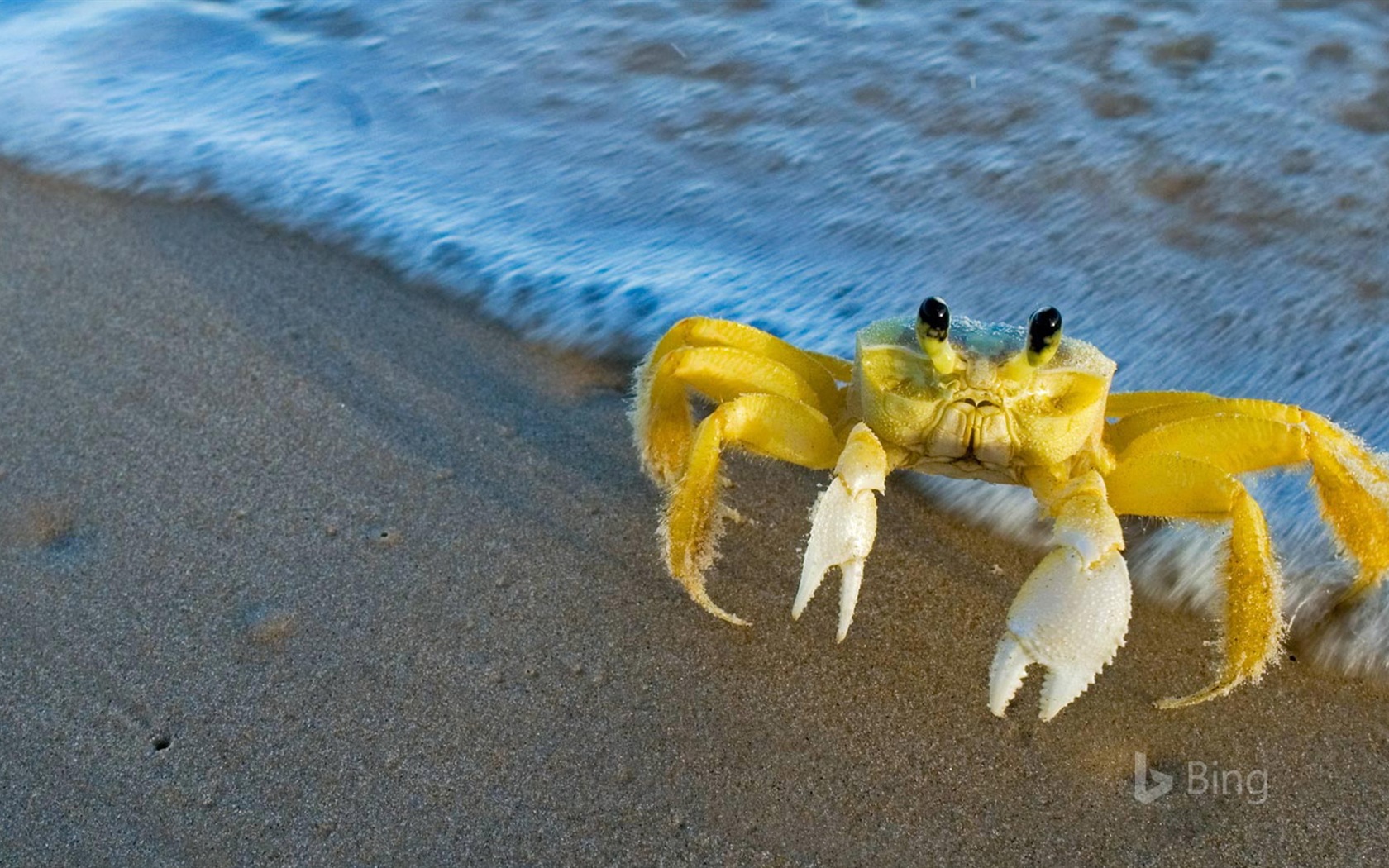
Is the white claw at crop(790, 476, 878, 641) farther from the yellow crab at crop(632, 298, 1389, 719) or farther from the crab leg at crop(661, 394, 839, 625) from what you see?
the crab leg at crop(661, 394, 839, 625)

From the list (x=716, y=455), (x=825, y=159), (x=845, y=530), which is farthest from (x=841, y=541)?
(x=825, y=159)

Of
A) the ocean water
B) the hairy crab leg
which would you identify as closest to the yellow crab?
the hairy crab leg

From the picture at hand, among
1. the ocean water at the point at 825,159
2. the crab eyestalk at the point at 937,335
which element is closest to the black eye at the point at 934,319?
the crab eyestalk at the point at 937,335

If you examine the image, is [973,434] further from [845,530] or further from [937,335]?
[845,530]

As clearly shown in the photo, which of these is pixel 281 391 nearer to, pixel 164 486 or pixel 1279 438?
pixel 164 486

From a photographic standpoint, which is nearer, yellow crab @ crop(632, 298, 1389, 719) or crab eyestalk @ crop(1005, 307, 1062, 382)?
yellow crab @ crop(632, 298, 1389, 719)

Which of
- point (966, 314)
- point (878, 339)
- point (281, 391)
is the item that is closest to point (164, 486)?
point (281, 391)

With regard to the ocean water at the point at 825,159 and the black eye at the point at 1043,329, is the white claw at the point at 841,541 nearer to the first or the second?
the black eye at the point at 1043,329
